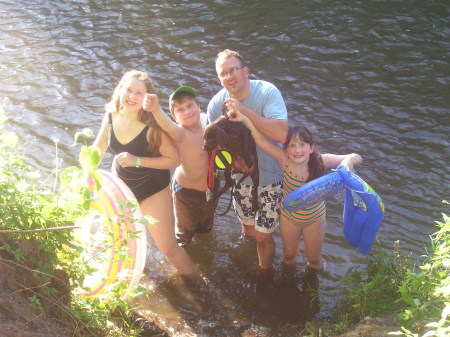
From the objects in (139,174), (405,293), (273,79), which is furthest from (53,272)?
(273,79)

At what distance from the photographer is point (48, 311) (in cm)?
370

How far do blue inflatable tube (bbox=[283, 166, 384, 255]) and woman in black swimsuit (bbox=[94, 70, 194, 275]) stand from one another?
1208 mm

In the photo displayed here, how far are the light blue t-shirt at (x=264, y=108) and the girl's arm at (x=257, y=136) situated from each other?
0.51 ft

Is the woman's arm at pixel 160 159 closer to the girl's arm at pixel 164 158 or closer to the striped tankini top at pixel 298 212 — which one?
the girl's arm at pixel 164 158

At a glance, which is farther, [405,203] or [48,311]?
[405,203]

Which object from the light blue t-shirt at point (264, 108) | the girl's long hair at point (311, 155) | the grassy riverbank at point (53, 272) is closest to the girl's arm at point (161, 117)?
the light blue t-shirt at point (264, 108)

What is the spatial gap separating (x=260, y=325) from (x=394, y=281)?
1394mm

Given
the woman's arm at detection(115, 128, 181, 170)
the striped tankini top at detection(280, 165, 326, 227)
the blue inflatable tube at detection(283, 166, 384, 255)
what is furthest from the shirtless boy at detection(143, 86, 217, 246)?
the blue inflatable tube at detection(283, 166, 384, 255)

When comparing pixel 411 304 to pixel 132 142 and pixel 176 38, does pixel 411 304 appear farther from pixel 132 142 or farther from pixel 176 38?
pixel 176 38

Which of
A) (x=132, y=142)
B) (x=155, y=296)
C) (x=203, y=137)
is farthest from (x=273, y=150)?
(x=155, y=296)

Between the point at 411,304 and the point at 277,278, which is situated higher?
the point at 411,304

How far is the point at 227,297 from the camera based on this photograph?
18.0 feet

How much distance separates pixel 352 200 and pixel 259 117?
3.88 feet

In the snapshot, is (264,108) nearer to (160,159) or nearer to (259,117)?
(259,117)
